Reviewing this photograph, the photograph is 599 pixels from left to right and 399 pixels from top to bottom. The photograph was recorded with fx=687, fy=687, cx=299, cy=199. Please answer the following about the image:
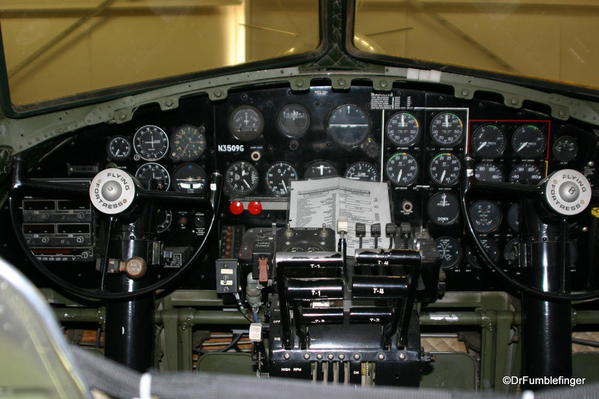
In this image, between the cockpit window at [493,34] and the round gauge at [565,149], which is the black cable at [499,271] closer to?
the cockpit window at [493,34]

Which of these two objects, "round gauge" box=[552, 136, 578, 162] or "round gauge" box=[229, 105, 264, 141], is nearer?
"round gauge" box=[552, 136, 578, 162]

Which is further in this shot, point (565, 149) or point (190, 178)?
point (190, 178)

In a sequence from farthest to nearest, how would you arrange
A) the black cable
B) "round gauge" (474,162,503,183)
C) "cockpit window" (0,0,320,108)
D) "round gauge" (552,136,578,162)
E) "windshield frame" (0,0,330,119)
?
"round gauge" (474,162,503,183)
"round gauge" (552,136,578,162)
"windshield frame" (0,0,330,119)
"cockpit window" (0,0,320,108)
the black cable

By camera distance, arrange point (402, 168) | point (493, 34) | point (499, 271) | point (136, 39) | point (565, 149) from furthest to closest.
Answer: point (402, 168)
point (565, 149)
point (136, 39)
point (493, 34)
point (499, 271)

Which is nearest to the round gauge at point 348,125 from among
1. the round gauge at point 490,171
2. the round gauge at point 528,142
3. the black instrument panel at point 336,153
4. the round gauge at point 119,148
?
the black instrument panel at point 336,153

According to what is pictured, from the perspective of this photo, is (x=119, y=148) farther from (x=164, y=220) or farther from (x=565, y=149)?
(x=565, y=149)

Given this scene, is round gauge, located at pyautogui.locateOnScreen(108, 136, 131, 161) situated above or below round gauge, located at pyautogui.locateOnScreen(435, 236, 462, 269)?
above

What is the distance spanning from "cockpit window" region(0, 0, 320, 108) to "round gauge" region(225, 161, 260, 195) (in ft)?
2.05

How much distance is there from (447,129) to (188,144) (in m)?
1.40

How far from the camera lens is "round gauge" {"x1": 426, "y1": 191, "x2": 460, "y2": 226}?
372 cm

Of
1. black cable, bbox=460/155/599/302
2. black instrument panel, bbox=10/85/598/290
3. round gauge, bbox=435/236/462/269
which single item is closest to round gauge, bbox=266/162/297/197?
black instrument panel, bbox=10/85/598/290

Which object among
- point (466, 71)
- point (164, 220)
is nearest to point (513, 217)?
point (466, 71)

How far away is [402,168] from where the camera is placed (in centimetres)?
372

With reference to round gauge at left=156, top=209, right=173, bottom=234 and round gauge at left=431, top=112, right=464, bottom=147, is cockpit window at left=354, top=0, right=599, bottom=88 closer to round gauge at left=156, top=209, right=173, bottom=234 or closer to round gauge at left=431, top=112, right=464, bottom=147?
round gauge at left=431, top=112, right=464, bottom=147
